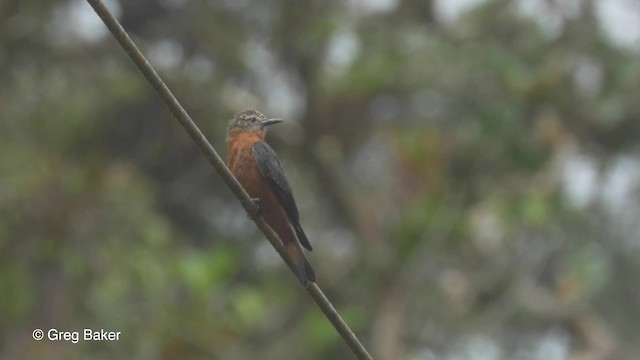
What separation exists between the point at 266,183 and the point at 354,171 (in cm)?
846

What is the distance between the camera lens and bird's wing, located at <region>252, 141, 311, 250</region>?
503 centimetres

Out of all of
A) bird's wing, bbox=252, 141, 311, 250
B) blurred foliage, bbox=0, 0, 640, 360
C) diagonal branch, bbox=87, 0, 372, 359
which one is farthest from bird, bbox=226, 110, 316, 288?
blurred foliage, bbox=0, 0, 640, 360

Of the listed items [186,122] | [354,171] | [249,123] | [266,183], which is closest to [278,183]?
[266,183]

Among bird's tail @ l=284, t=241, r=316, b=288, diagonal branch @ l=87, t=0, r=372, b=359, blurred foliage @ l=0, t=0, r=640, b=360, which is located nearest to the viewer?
diagonal branch @ l=87, t=0, r=372, b=359

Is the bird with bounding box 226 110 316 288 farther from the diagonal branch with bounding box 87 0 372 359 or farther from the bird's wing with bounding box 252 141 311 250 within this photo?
the diagonal branch with bounding box 87 0 372 359

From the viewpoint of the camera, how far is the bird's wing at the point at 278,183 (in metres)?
5.03

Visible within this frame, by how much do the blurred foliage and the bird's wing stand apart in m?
4.89

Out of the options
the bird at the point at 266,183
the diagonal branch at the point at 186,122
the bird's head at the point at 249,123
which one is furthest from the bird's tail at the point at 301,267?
the bird's head at the point at 249,123

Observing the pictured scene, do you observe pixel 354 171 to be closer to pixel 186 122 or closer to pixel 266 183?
pixel 266 183

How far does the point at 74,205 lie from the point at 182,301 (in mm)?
1215

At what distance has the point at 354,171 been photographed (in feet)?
44.8

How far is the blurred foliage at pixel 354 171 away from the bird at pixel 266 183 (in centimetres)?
470

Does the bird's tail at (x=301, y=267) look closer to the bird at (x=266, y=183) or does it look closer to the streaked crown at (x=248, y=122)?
the bird at (x=266, y=183)

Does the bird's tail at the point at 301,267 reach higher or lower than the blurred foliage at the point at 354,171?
lower
